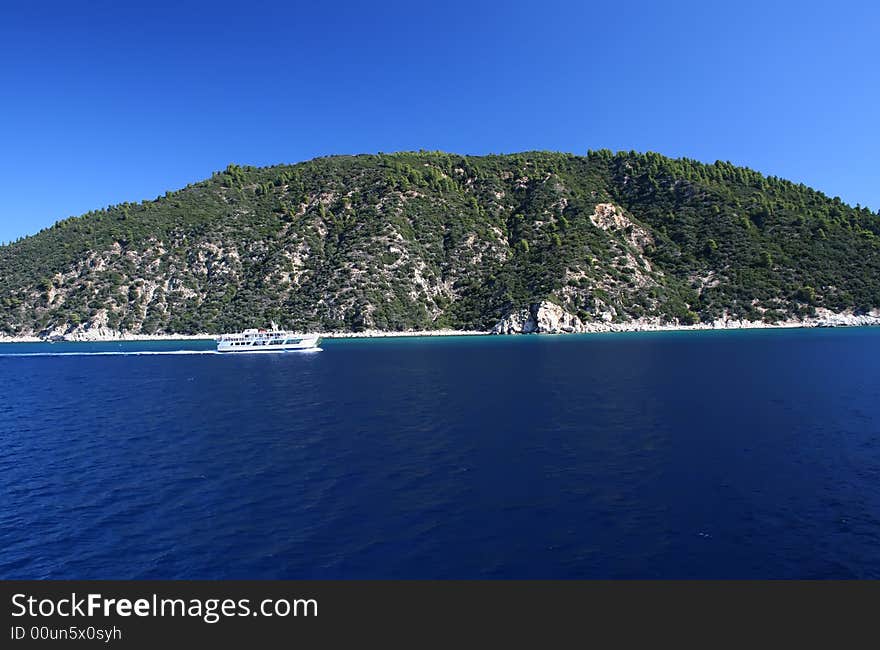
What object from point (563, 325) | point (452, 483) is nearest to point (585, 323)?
point (563, 325)

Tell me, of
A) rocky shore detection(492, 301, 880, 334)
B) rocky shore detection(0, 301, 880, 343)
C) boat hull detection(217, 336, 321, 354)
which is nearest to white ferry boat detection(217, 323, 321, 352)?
boat hull detection(217, 336, 321, 354)

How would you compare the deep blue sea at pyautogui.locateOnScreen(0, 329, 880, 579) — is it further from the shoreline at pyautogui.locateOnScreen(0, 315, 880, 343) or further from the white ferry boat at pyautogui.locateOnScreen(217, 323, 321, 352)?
the shoreline at pyautogui.locateOnScreen(0, 315, 880, 343)

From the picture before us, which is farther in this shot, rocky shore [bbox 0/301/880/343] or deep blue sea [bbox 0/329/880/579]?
rocky shore [bbox 0/301/880/343]

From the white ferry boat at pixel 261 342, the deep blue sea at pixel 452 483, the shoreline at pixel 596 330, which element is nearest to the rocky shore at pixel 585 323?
the shoreline at pixel 596 330

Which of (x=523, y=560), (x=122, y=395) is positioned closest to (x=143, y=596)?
(x=523, y=560)

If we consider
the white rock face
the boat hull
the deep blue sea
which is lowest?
the deep blue sea
